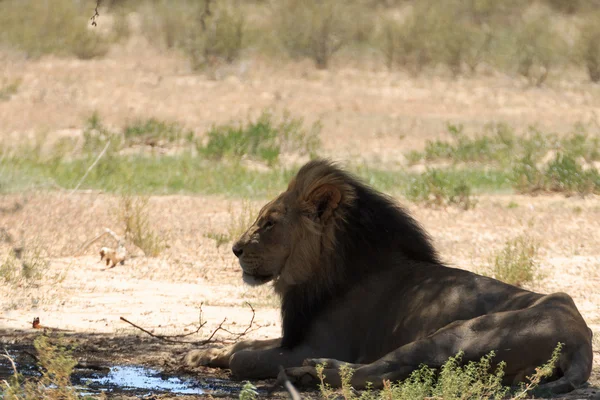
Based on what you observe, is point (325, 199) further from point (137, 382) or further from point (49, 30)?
point (49, 30)

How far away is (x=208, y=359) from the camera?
622 centimetres

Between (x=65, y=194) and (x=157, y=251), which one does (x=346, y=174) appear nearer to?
(x=157, y=251)

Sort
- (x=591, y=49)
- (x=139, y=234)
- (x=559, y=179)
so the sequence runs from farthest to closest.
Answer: (x=591, y=49)
(x=559, y=179)
(x=139, y=234)

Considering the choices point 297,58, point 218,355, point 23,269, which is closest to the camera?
point 218,355

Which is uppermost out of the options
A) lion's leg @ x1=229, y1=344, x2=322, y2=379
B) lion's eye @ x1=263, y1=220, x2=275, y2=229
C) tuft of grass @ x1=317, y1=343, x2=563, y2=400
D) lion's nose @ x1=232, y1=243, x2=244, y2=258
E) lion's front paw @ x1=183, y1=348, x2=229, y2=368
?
lion's eye @ x1=263, y1=220, x2=275, y2=229

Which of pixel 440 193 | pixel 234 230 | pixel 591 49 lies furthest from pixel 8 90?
pixel 591 49

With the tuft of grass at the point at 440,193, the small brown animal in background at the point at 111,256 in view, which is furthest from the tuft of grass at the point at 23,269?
the tuft of grass at the point at 440,193

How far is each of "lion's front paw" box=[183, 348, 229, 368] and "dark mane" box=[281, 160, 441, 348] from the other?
0.49 meters

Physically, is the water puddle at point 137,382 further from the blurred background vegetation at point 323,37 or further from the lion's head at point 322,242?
the blurred background vegetation at point 323,37

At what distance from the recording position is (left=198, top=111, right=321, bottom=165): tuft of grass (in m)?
17.2

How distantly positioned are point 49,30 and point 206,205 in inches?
746

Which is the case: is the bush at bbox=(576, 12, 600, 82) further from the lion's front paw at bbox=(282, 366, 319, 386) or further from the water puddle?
the lion's front paw at bbox=(282, 366, 319, 386)

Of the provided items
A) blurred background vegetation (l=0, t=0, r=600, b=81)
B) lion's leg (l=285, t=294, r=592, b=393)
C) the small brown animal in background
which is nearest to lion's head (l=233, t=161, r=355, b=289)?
lion's leg (l=285, t=294, r=592, b=393)

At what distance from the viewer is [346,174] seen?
6.10m
